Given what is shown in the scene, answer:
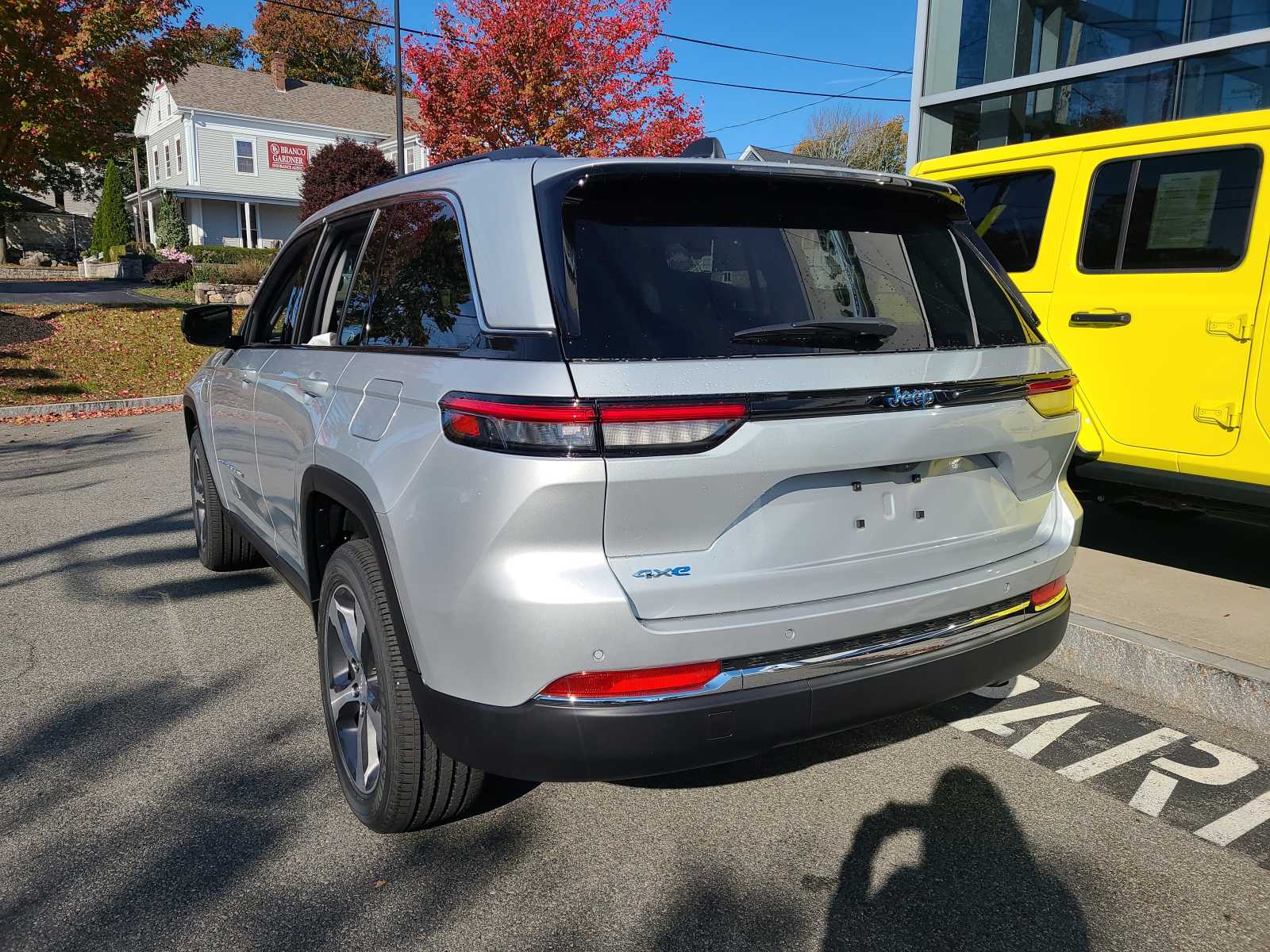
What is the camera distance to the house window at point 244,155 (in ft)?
138

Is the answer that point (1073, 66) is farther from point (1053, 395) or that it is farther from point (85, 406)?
point (85, 406)

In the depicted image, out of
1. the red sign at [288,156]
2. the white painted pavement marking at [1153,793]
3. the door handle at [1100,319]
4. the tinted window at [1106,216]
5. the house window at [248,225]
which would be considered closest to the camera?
the white painted pavement marking at [1153,793]

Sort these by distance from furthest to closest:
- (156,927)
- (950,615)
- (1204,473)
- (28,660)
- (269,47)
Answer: (269,47) < (1204,473) < (28,660) < (950,615) < (156,927)

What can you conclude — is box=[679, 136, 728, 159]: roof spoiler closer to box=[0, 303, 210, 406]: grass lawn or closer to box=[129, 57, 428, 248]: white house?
box=[0, 303, 210, 406]: grass lawn

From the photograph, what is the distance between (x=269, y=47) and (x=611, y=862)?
225 feet

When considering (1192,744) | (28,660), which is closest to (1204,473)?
(1192,744)

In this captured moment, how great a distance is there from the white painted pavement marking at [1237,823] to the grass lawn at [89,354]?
1318 cm

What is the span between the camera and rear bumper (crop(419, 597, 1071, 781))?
7.11 ft

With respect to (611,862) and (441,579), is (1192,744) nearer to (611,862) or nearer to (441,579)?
(611,862)

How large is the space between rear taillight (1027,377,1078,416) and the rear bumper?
0.84m

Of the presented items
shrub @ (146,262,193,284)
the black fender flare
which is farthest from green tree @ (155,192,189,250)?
the black fender flare

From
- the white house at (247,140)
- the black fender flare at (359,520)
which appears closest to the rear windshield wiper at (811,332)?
the black fender flare at (359,520)

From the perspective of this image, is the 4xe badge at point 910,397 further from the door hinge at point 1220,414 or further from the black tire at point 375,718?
the door hinge at point 1220,414

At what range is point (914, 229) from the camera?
Answer: 2.86m
